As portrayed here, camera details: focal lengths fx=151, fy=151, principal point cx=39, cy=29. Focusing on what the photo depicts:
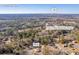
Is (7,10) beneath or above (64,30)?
above

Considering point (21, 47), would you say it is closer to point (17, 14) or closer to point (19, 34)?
point (19, 34)

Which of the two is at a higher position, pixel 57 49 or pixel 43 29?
pixel 43 29

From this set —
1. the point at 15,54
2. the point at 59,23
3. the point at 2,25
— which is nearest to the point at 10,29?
the point at 2,25

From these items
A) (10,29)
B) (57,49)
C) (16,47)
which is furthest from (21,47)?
(57,49)
